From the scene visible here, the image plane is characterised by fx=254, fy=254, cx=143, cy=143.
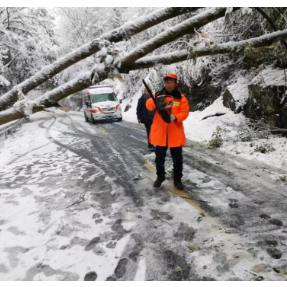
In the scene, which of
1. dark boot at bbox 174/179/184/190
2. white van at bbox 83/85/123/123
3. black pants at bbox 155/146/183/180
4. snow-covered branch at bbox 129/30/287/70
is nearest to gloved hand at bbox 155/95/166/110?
black pants at bbox 155/146/183/180

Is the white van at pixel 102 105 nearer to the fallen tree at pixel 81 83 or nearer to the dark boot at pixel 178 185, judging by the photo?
the dark boot at pixel 178 185

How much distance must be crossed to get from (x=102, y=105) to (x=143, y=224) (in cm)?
1444

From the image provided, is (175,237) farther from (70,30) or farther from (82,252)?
(70,30)

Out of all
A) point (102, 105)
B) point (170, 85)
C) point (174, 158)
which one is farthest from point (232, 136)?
point (102, 105)

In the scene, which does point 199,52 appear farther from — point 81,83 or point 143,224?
point 143,224

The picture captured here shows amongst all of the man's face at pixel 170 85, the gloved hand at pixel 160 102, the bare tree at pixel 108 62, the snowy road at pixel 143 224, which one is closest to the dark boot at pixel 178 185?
the snowy road at pixel 143 224

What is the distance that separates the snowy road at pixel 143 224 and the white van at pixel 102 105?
35.0ft

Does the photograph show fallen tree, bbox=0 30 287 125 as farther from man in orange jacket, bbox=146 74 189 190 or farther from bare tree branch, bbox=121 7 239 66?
man in orange jacket, bbox=146 74 189 190

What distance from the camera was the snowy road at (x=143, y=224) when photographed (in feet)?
9.03

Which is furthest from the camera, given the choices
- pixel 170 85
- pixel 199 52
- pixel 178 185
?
pixel 178 185

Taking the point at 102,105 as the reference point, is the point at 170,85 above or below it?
above

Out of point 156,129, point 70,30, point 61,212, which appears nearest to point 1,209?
point 61,212

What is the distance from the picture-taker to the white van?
1698 cm

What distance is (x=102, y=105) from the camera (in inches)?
681
